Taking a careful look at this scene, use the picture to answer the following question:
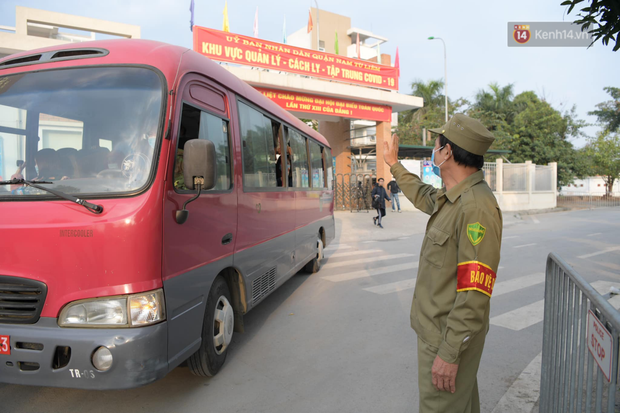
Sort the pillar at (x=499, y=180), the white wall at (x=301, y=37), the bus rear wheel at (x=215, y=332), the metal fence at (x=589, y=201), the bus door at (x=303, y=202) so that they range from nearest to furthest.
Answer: the bus rear wheel at (x=215, y=332), the bus door at (x=303, y=202), the pillar at (x=499, y=180), the metal fence at (x=589, y=201), the white wall at (x=301, y=37)

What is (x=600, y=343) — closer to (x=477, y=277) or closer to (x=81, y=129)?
(x=477, y=277)

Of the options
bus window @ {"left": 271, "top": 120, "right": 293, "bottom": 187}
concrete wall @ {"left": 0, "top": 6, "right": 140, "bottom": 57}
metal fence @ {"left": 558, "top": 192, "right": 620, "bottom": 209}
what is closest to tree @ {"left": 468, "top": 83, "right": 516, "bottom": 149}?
metal fence @ {"left": 558, "top": 192, "right": 620, "bottom": 209}

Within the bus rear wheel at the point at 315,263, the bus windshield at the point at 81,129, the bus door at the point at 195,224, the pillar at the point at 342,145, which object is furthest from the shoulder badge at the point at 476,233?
the pillar at the point at 342,145

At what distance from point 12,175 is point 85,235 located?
2.93 ft

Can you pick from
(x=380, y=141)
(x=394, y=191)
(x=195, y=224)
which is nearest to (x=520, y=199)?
(x=394, y=191)

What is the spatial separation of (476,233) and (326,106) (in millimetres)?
17903

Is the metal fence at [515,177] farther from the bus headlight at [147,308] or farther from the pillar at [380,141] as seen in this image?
the bus headlight at [147,308]

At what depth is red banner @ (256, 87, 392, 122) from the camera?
58.6 feet

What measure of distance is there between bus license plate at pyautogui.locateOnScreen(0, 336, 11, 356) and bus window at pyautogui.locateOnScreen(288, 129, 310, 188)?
4447 mm

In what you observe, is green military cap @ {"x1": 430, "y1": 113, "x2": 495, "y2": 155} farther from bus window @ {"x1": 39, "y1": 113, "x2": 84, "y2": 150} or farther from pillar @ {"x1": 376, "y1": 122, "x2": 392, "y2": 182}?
pillar @ {"x1": 376, "y1": 122, "x2": 392, "y2": 182}

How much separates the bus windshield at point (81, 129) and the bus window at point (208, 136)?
276mm

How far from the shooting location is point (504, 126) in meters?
35.7

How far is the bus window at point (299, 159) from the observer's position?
6.92 m

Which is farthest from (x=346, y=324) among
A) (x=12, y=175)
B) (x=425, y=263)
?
(x=12, y=175)
